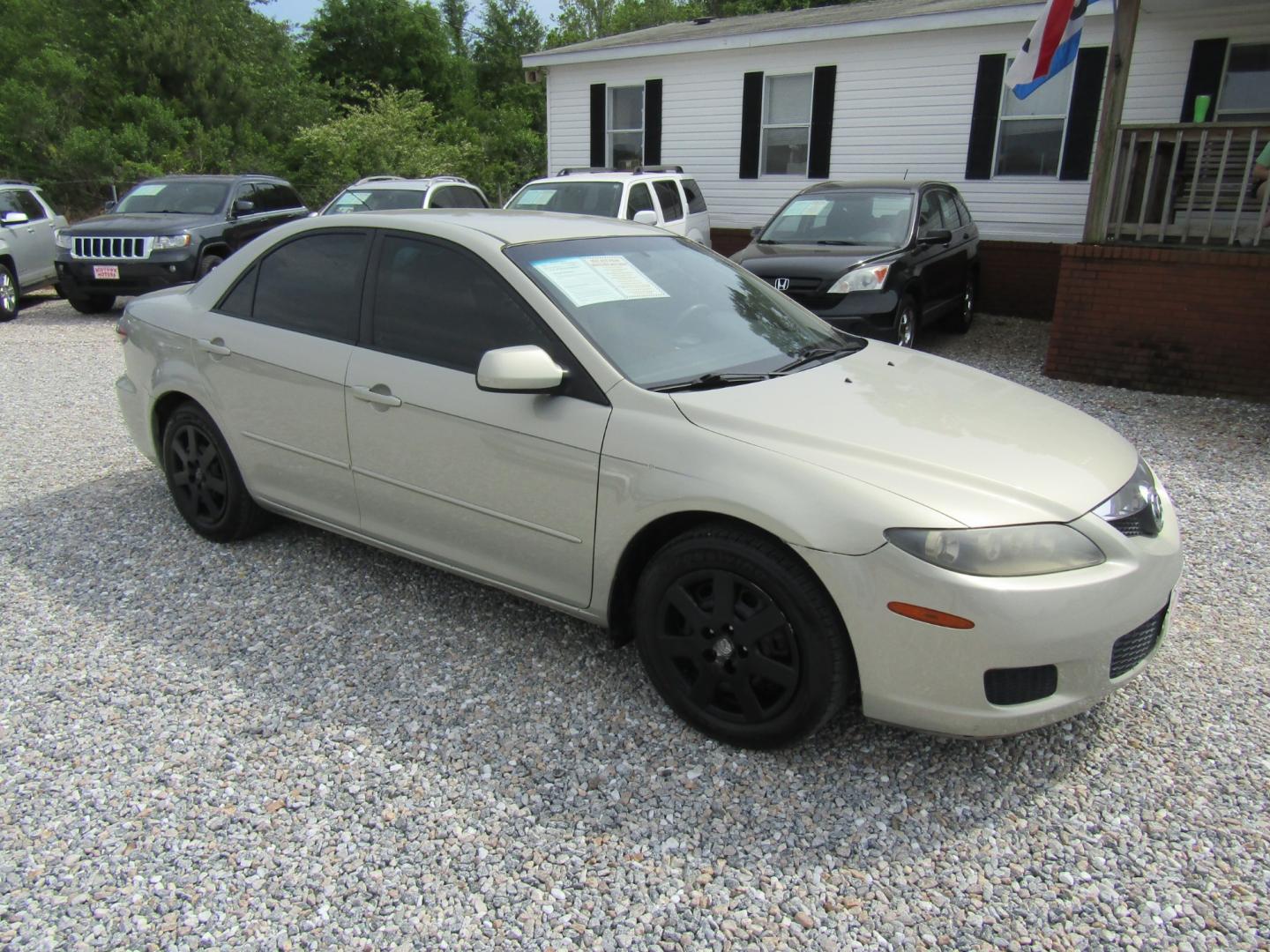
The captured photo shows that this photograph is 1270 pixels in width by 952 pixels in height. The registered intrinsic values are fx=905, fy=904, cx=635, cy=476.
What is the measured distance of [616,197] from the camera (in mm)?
10766

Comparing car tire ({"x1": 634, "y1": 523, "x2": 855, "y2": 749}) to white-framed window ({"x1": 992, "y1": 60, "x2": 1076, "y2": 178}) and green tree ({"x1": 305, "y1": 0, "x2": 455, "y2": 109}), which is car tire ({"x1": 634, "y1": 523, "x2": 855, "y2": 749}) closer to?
white-framed window ({"x1": 992, "y1": 60, "x2": 1076, "y2": 178})

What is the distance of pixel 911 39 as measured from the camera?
11.9m

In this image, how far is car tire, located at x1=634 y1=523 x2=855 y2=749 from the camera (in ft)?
8.59

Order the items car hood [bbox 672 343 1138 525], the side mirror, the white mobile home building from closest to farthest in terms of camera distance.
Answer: car hood [bbox 672 343 1138 525]
the side mirror
the white mobile home building

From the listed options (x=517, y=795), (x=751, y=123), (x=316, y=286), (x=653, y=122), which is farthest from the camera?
(x=653, y=122)

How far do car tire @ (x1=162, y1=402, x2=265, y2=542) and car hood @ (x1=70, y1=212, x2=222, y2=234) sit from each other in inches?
304

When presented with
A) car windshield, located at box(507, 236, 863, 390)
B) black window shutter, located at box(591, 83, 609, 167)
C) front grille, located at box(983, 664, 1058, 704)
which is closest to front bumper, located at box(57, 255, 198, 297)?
black window shutter, located at box(591, 83, 609, 167)

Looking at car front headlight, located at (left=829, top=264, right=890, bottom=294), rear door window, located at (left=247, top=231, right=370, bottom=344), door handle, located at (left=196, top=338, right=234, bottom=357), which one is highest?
rear door window, located at (left=247, top=231, right=370, bottom=344)

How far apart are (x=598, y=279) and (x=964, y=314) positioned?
817 cm

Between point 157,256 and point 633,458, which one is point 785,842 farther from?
point 157,256

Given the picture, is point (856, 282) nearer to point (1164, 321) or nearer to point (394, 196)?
point (1164, 321)

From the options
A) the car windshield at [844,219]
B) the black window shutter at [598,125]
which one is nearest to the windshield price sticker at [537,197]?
the car windshield at [844,219]

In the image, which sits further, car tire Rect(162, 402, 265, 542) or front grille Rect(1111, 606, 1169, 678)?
car tire Rect(162, 402, 265, 542)

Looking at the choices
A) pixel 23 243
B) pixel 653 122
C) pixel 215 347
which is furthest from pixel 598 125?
pixel 215 347
